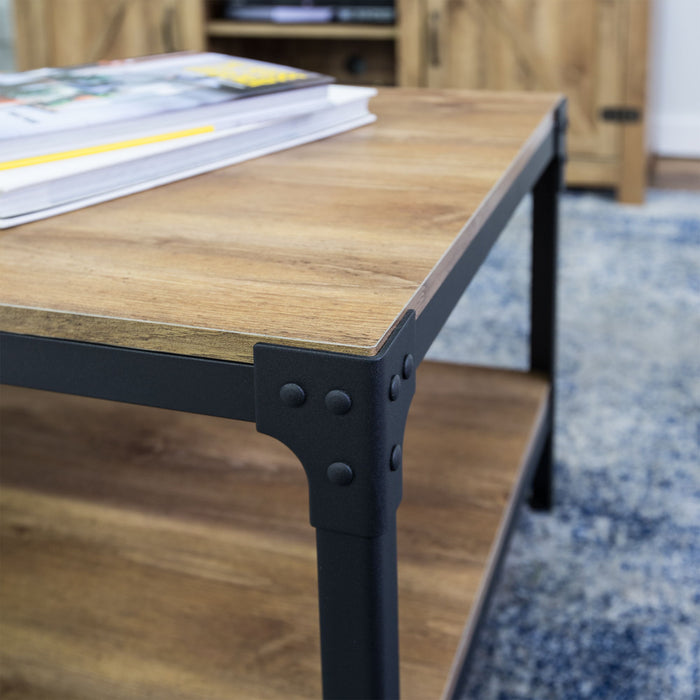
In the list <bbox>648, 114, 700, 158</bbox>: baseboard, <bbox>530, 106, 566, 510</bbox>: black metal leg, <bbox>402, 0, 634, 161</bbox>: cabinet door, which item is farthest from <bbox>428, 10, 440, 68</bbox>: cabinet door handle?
<bbox>530, 106, 566, 510</bbox>: black metal leg

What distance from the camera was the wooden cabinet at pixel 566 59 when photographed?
7.27 feet

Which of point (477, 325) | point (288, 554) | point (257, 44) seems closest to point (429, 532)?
point (288, 554)

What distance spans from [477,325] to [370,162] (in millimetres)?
962

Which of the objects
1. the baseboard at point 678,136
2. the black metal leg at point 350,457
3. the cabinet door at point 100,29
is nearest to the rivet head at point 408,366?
the black metal leg at point 350,457

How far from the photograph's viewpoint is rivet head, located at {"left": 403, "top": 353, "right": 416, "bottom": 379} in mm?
427

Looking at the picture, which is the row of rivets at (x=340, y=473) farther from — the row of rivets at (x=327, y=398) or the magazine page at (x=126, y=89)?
the magazine page at (x=126, y=89)

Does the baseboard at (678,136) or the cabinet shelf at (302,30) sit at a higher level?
the cabinet shelf at (302,30)

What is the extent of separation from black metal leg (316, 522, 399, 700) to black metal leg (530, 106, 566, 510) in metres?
0.66

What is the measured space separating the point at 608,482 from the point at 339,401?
0.86 m

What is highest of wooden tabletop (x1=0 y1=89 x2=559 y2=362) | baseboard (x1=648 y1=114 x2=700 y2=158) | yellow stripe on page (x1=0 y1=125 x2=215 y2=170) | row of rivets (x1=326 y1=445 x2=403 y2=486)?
yellow stripe on page (x1=0 y1=125 x2=215 y2=170)

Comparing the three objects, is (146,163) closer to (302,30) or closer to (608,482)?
(608,482)

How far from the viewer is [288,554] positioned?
79 cm

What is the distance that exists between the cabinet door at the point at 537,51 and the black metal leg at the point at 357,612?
2.06 m

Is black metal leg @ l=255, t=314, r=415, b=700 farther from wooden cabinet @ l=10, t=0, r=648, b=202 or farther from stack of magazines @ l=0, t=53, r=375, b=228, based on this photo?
wooden cabinet @ l=10, t=0, r=648, b=202
